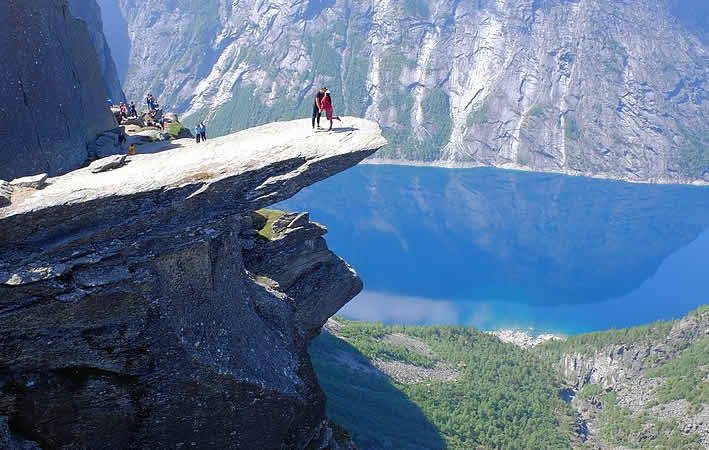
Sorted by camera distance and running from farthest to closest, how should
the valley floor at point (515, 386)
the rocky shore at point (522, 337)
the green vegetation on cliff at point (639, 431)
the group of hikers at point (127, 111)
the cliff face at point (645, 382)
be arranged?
the rocky shore at point (522, 337) < the cliff face at point (645, 382) < the green vegetation on cliff at point (639, 431) < the valley floor at point (515, 386) < the group of hikers at point (127, 111)

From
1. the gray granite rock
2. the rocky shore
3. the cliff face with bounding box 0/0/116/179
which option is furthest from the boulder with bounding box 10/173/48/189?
the rocky shore

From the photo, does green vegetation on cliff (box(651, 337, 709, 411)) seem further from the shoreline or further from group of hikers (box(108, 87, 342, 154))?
group of hikers (box(108, 87, 342, 154))

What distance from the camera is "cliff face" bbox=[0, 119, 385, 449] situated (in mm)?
14367

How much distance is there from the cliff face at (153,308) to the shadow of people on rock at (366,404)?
22.1 meters

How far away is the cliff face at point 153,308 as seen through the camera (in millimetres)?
14367

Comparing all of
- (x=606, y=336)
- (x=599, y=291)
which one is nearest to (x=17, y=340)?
(x=606, y=336)

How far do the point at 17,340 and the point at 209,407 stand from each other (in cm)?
576

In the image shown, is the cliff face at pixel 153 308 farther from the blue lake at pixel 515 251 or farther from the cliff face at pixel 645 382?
the blue lake at pixel 515 251

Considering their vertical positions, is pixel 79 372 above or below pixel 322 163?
below

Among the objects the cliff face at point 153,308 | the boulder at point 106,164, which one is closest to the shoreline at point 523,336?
the cliff face at point 153,308

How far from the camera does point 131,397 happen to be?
52.0 feet

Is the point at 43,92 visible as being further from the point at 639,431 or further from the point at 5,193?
the point at 639,431

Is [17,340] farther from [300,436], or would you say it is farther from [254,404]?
[300,436]

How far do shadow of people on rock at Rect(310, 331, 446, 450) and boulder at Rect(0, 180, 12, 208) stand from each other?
1144 inches
